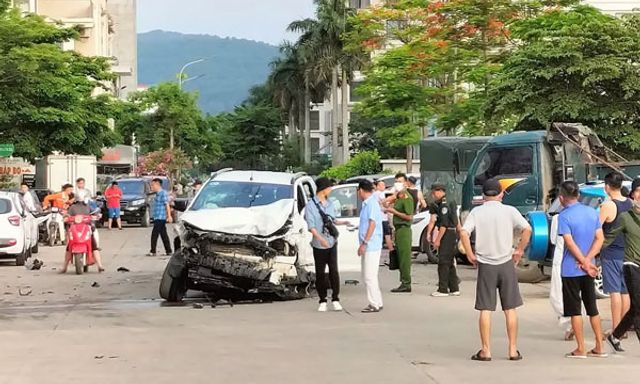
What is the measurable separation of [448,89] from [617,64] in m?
12.2

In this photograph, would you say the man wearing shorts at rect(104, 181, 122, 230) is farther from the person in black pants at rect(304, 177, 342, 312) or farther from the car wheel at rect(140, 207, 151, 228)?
the person in black pants at rect(304, 177, 342, 312)

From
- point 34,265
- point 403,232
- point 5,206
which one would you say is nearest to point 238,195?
point 403,232

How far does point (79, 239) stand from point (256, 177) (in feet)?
17.0

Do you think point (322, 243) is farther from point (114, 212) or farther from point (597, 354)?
point (114, 212)

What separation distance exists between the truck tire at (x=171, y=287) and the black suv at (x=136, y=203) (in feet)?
88.7

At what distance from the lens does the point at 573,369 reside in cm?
1009

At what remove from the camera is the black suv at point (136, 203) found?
4319 cm

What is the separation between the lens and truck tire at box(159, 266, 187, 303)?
16.2 meters

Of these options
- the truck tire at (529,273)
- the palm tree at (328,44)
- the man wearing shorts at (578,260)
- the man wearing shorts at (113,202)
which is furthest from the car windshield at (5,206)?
the palm tree at (328,44)

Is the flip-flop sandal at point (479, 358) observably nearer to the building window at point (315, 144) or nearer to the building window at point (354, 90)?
the building window at point (354, 90)

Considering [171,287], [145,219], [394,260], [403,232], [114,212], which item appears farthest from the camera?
[145,219]

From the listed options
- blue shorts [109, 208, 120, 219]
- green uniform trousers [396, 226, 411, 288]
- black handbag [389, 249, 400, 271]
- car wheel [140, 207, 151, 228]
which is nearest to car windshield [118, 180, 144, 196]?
car wheel [140, 207, 151, 228]

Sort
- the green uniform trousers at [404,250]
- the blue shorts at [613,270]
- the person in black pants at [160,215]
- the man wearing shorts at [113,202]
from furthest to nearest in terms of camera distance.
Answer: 1. the man wearing shorts at [113,202]
2. the person in black pants at [160,215]
3. the green uniform trousers at [404,250]
4. the blue shorts at [613,270]

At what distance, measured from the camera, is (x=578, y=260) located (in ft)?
34.4
